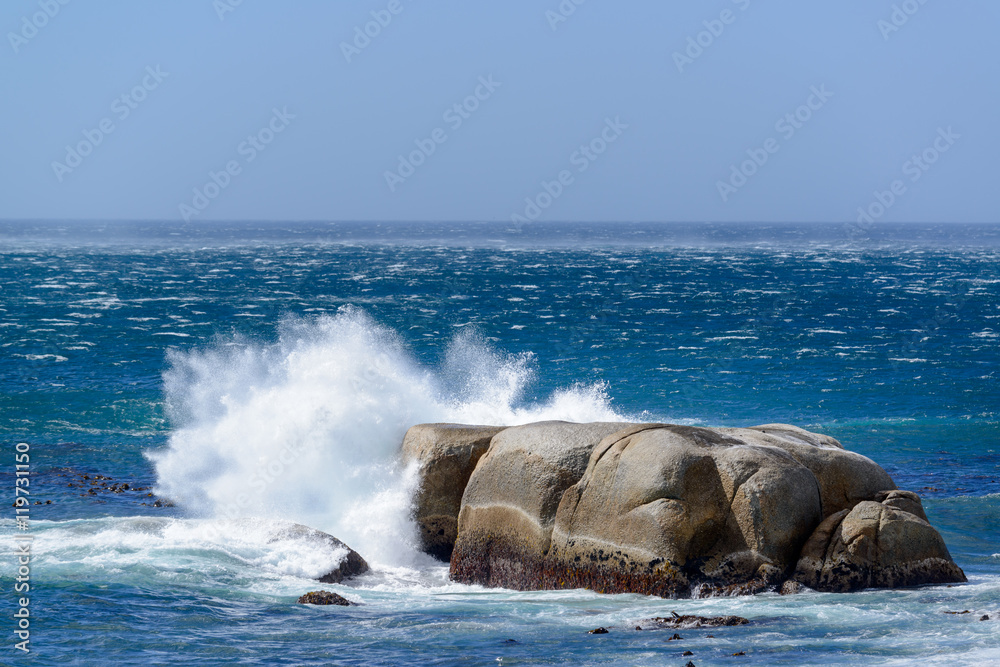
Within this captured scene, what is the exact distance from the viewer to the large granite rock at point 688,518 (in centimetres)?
1308

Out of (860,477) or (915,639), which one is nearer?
(915,639)

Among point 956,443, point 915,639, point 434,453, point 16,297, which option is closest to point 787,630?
point 915,639

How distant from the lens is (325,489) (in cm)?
1817

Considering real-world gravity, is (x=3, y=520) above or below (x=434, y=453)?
below

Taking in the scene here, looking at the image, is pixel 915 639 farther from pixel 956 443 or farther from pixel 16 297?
pixel 16 297

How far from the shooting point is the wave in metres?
16.9

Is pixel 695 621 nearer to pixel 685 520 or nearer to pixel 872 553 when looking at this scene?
pixel 685 520

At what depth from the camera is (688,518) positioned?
42.8 feet

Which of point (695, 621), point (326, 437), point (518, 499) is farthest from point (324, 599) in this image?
point (326, 437)

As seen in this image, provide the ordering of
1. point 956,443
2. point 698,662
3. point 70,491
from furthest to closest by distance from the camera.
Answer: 1. point 956,443
2. point 70,491
3. point 698,662

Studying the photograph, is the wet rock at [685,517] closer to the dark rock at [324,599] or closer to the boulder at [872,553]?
the boulder at [872,553]

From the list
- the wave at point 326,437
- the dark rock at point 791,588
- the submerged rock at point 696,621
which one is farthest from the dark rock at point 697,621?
the wave at point 326,437

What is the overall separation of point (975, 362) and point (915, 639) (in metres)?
30.0

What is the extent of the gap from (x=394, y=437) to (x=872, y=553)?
8.65 meters
